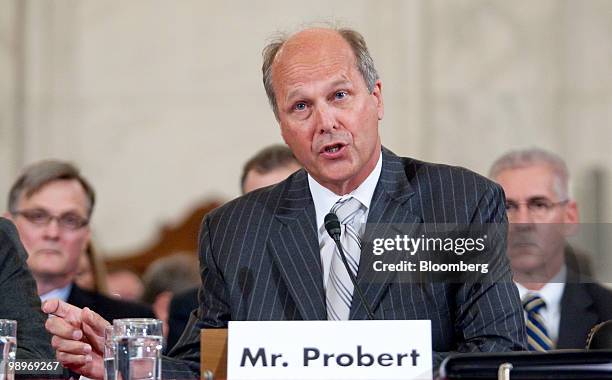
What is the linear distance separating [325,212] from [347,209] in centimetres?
6

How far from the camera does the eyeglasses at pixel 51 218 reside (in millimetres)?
4590

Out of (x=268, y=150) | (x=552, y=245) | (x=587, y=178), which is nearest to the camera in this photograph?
(x=552, y=245)

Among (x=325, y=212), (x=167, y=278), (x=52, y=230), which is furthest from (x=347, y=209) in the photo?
(x=167, y=278)

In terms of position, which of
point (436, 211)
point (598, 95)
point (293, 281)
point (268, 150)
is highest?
point (598, 95)

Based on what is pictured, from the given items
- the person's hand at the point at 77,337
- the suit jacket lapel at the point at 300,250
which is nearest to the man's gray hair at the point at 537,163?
the suit jacket lapel at the point at 300,250

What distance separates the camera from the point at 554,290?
147 inches

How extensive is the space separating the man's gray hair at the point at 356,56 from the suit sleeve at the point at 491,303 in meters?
0.45

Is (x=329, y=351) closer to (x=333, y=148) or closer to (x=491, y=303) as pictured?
(x=491, y=303)

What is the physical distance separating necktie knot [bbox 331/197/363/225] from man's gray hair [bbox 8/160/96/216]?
200 centimetres

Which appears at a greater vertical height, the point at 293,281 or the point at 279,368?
the point at 293,281

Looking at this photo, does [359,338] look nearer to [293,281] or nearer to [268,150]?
[293,281]

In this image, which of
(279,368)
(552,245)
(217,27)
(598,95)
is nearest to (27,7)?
(217,27)

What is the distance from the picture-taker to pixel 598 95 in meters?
5.66

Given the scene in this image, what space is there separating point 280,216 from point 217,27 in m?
3.29
